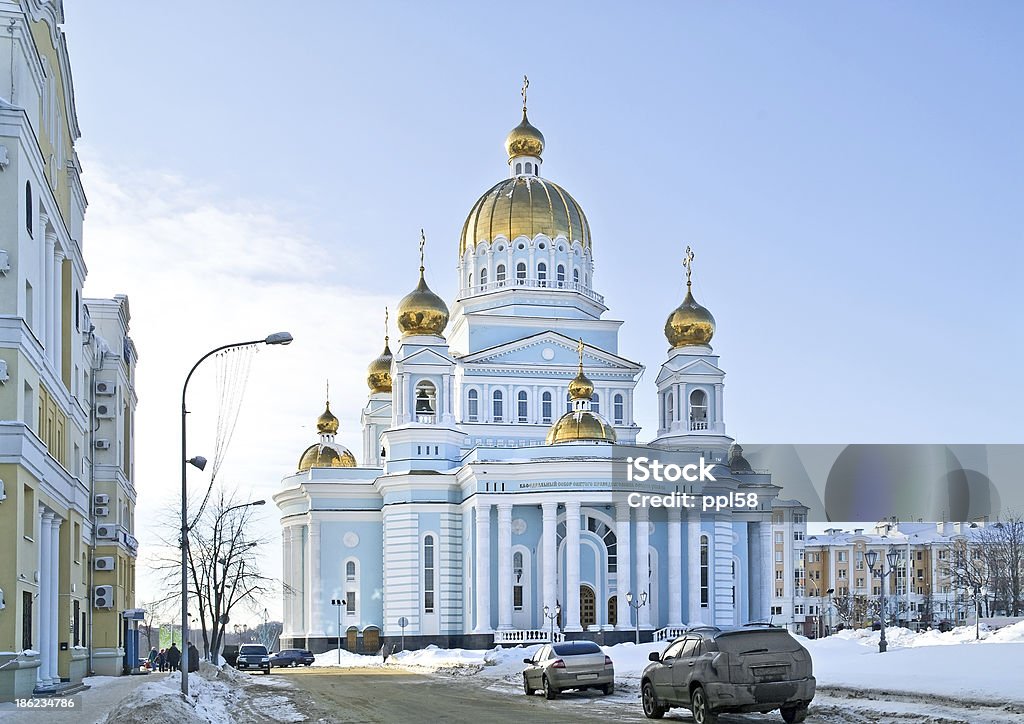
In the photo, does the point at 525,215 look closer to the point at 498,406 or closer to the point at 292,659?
the point at 498,406

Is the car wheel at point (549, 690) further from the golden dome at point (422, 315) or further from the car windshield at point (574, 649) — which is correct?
the golden dome at point (422, 315)

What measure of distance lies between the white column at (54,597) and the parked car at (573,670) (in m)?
10.5

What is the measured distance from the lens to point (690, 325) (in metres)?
72.9

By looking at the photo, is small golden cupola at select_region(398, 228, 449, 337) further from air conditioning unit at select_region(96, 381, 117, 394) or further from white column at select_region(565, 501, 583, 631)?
air conditioning unit at select_region(96, 381, 117, 394)

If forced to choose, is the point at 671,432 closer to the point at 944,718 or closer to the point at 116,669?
the point at 116,669

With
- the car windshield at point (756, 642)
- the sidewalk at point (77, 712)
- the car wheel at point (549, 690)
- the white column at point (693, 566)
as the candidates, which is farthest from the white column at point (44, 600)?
the white column at point (693, 566)

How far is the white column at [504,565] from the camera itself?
63.7m

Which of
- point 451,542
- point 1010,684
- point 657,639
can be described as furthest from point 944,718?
point 451,542

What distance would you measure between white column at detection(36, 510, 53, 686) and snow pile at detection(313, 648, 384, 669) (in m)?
31.2

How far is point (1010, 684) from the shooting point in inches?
869

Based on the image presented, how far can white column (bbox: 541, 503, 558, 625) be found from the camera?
204 feet

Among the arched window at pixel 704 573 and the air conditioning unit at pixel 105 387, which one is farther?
the arched window at pixel 704 573

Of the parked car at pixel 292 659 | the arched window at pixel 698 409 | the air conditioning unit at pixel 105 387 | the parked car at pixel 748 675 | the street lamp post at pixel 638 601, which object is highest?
the arched window at pixel 698 409

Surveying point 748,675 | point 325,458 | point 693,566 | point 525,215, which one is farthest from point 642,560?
point 748,675
